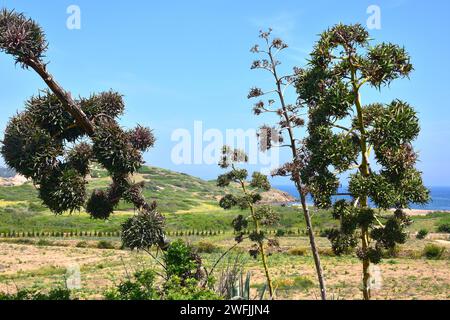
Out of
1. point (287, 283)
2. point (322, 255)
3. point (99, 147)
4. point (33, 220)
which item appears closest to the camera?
point (99, 147)

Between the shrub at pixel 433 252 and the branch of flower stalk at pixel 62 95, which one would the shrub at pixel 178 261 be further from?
the shrub at pixel 433 252

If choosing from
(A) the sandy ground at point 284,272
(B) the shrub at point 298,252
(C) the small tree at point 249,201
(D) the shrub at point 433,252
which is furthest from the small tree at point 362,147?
(B) the shrub at point 298,252

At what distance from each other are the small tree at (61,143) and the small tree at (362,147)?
332 cm

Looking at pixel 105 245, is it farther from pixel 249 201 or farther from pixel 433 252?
pixel 249 201

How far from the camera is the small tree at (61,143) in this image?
798 centimetres

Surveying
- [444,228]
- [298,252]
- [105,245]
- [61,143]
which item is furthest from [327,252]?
[61,143]

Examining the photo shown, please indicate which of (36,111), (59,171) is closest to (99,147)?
(59,171)

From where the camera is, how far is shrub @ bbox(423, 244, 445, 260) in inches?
1914

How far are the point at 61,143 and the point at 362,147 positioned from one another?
5629 millimetres

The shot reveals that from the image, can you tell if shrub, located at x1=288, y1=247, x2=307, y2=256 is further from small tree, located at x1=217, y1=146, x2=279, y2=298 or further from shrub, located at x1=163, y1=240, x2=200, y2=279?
shrub, located at x1=163, y1=240, x2=200, y2=279

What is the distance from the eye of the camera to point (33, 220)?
348 feet
